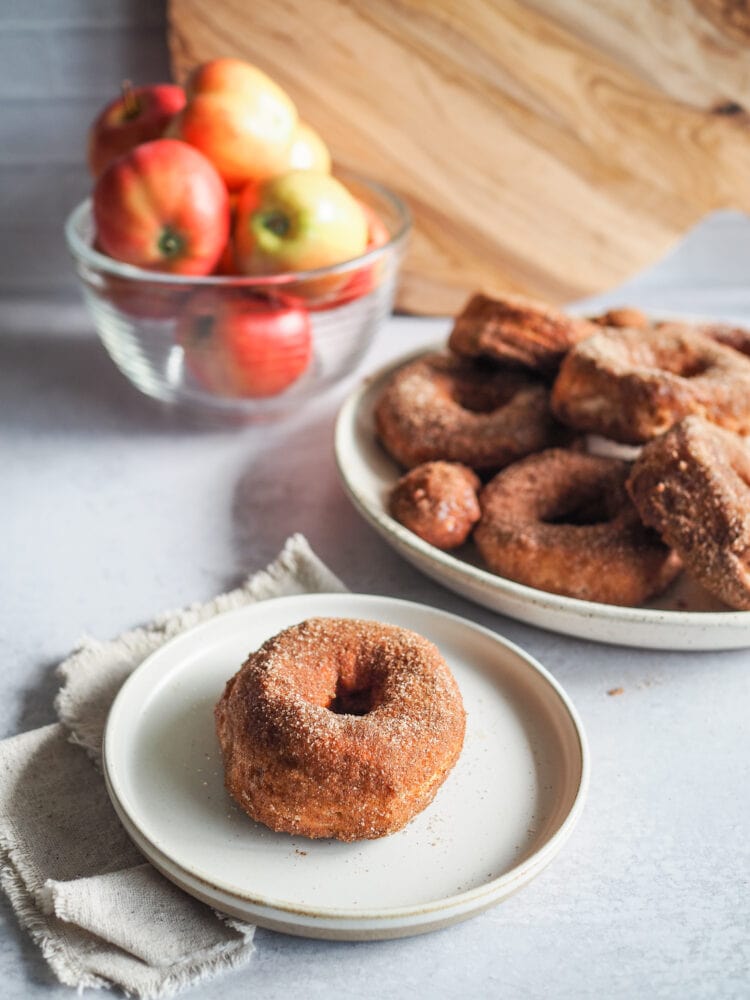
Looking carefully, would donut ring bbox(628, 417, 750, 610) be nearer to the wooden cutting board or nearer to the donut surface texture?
the donut surface texture

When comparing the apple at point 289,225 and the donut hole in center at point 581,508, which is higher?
the apple at point 289,225

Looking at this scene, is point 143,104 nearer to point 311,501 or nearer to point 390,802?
point 311,501

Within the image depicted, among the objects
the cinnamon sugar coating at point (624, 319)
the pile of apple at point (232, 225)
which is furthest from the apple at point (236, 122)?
the cinnamon sugar coating at point (624, 319)

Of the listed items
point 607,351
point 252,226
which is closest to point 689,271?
point 607,351

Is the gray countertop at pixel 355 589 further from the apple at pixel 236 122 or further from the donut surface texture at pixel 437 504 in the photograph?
the apple at pixel 236 122

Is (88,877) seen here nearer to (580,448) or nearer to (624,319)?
(580,448)
